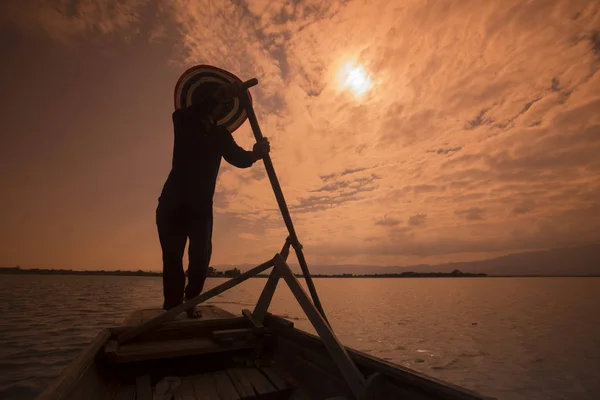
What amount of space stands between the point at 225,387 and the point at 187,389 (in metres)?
0.37

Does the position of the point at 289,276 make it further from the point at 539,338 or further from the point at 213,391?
the point at 539,338

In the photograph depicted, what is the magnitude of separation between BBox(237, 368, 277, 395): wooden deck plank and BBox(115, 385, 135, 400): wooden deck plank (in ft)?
3.64

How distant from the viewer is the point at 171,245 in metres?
4.79

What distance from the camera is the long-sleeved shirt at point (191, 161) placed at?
15.6 ft

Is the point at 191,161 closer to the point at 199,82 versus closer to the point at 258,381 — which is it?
the point at 199,82

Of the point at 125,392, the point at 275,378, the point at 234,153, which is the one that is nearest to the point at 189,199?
the point at 234,153

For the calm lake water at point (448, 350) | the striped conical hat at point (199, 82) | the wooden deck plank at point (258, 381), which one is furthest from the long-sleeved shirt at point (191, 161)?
the calm lake water at point (448, 350)

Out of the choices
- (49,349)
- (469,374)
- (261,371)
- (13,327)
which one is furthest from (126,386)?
(13,327)

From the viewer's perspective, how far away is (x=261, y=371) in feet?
11.4

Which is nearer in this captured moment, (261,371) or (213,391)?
(213,391)

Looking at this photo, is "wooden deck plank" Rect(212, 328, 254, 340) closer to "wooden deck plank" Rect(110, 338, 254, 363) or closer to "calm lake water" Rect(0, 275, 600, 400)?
"wooden deck plank" Rect(110, 338, 254, 363)

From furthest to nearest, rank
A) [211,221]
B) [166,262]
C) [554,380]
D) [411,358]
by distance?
[411,358]
[554,380]
[211,221]
[166,262]

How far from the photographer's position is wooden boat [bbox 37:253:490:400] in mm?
2098

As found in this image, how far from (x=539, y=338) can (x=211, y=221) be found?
15.5 metres
